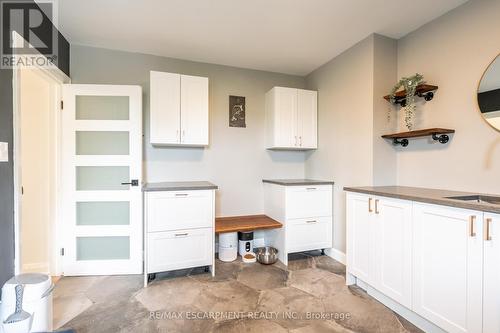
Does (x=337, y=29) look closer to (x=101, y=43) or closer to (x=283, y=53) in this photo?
(x=283, y=53)

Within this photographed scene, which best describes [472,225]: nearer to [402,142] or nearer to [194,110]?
[402,142]

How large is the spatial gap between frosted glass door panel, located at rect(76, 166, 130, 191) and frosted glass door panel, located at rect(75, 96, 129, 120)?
549mm

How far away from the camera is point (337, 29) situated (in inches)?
96.0

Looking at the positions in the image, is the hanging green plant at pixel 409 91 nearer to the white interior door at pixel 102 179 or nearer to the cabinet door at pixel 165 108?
the cabinet door at pixel 165 108

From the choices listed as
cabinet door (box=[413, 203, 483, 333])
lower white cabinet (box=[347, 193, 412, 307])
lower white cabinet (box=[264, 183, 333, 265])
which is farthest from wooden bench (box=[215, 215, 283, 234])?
cabinet door (box=[413, 203, 483, 333])

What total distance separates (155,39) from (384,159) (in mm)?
2772

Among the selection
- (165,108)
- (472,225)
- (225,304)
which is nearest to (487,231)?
(472,225)

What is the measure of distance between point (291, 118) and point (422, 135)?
4.91 ft

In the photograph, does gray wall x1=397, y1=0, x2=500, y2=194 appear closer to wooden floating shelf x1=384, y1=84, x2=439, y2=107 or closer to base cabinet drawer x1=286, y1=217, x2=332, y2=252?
wooden floating shelf x1=384, y1=84, x2=439, y2=107

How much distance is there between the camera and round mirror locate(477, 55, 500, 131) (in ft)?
5.92

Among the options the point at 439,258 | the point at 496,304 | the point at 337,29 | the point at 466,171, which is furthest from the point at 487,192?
the point at 337,29

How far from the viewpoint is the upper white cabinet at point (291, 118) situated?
3209mm

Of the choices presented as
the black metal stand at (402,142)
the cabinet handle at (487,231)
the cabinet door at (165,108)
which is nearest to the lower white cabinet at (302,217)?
the black metal stand at (402,142)

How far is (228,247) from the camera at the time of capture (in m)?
2.96
